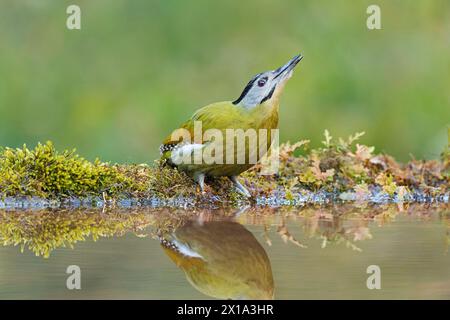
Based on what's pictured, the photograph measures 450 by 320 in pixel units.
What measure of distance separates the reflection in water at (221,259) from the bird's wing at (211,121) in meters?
1.19

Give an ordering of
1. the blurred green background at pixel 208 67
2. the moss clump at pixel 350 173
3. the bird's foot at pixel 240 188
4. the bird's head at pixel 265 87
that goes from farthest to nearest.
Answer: the blurred green background at pixel 208 67
the moss clump at pixel 350 173
the bird's foot at pixel 240 188
the bird's head at pixel 265 87

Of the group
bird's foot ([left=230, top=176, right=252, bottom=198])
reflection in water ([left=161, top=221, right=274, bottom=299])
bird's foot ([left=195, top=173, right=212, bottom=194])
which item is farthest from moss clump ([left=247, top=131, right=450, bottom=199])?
reflection in water ([left=161, top=221, right=274, bottom=299])

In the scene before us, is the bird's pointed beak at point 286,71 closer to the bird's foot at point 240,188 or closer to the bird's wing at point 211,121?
the bird's wing at point 211,121

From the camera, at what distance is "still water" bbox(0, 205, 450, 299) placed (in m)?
4.73

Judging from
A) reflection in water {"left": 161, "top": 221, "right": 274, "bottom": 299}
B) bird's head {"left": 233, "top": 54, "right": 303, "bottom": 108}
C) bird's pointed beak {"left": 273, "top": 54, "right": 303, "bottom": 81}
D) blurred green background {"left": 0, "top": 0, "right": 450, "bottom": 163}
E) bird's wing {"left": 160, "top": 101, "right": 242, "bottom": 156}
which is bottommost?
reflection in water {"left": 161, "top": 221, "right": 274, "bottom": 299}

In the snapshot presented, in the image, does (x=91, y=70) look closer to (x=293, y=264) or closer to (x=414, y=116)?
(x=414, y=116)

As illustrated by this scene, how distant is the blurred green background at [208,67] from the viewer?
1266cm

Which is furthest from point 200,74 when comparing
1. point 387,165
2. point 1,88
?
point 387,165

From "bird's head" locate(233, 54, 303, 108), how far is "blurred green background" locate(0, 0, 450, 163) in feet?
14.0

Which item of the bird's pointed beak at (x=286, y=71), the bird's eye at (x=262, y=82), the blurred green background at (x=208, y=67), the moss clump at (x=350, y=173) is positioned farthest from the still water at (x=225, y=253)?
the blurred green background at (x=208, y=67)

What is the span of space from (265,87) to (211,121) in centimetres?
58

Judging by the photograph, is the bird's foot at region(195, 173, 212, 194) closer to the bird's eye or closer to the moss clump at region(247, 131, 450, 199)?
the moss clump at region(247, 131, 450, 199)

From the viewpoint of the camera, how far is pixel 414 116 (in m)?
12.8

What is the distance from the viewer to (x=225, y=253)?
18.8 feet
